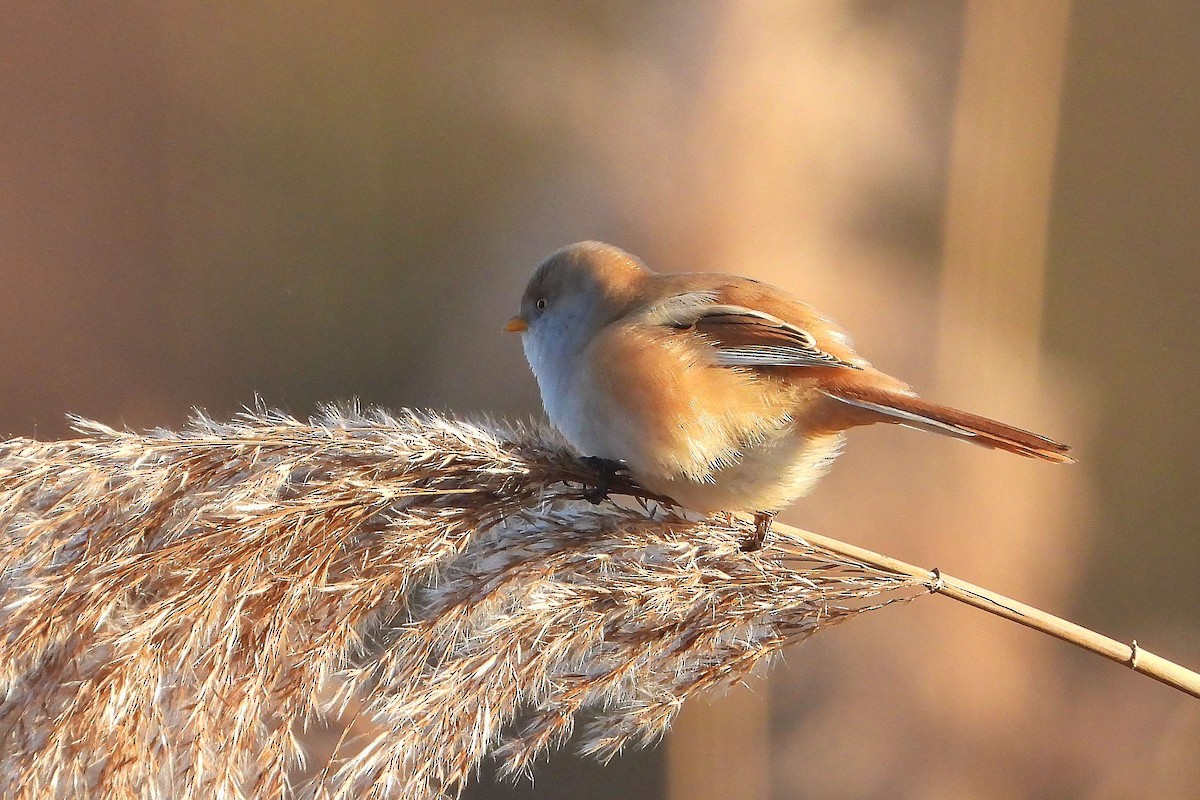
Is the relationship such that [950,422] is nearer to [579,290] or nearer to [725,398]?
[725,398]

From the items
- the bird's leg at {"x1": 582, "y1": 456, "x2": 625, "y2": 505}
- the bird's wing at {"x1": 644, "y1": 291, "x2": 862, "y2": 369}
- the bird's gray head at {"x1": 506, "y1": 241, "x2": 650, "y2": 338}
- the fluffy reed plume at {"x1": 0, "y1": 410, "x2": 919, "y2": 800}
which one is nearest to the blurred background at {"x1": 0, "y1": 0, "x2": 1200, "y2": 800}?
the bird's gray head at {"x1": 506, "y1": 241, "x2": 650, "y2": 338}

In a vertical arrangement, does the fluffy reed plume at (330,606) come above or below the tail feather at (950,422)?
below

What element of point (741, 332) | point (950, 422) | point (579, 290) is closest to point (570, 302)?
point (579, 290)

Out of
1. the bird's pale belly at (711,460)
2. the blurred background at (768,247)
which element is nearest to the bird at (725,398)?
the bird's pale belly at (711,460)

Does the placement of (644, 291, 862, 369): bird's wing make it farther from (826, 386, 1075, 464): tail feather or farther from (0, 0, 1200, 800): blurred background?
(0, 0, 1200, 800): blurred background

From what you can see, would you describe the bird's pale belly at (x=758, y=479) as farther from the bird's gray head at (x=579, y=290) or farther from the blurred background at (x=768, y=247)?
the blurred background at (x=768, y=247)

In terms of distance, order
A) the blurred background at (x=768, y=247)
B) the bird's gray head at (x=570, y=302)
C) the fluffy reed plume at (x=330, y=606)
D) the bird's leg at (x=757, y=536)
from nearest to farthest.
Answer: the fluffy reed plume at (x=330, y=606), the bird's leg at (x=757, y=536), the bird's gray head at (x=570, y=302), the blurred background at (x=768, y=247)

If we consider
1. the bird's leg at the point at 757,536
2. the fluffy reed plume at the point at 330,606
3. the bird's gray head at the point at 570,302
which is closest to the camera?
the fluffy reed plume at the point at 330,606
